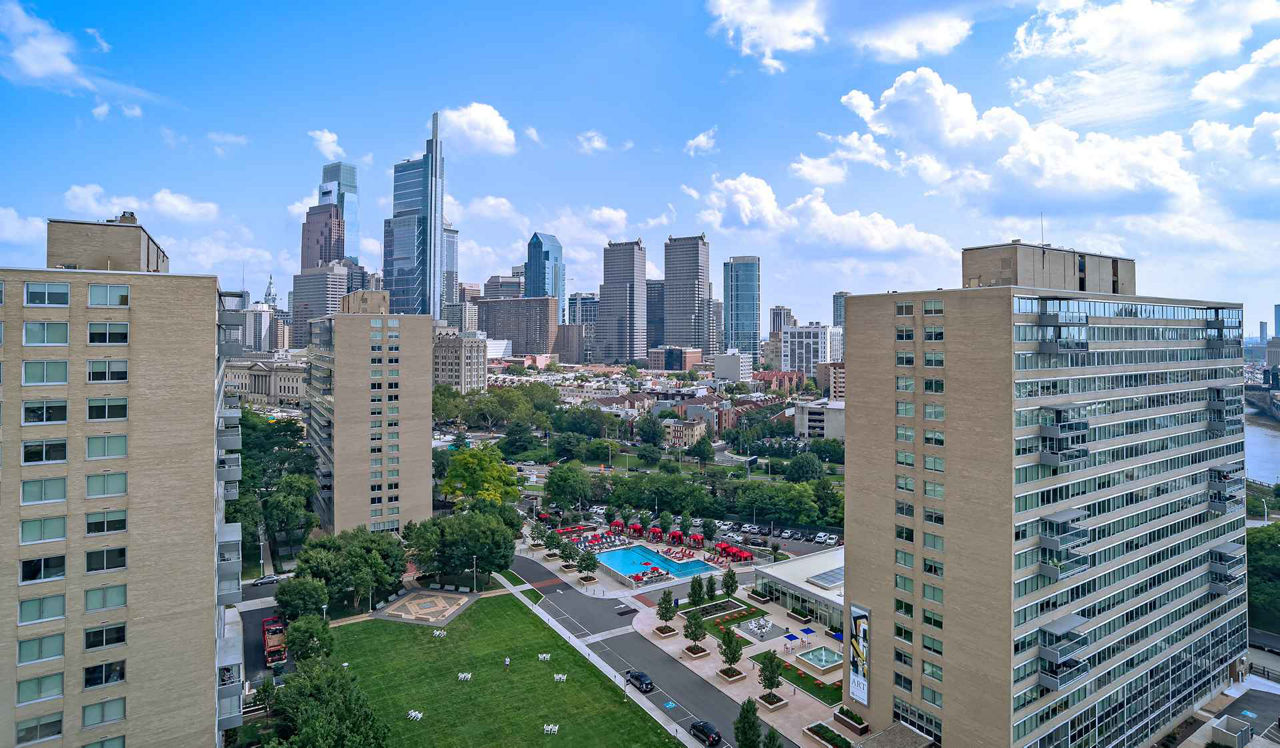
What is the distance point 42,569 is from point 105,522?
7.05 feet

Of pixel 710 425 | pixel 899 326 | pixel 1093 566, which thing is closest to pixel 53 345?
pixel 899 326

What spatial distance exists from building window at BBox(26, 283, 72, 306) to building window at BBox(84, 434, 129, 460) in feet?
15.6

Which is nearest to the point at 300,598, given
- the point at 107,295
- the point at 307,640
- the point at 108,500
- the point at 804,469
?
the point at 307,640

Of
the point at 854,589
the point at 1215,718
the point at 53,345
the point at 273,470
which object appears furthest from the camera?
the point at 273,470

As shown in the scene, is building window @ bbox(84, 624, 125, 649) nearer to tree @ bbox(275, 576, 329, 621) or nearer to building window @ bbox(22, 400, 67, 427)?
building window @ bbox(22, 400, 67, 427)

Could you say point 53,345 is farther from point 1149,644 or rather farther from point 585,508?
point 585,508

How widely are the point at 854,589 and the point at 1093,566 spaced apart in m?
12.5

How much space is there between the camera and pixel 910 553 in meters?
35.5

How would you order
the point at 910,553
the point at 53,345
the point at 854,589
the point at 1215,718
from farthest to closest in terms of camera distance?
1. the point at 1215,718
2. the point at 854,589
3. the point at 910,553
4. the point at 53,345

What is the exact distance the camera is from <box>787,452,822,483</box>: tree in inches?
4336

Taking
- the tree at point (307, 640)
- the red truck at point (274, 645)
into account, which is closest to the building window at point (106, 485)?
the tree at point (307, 640)

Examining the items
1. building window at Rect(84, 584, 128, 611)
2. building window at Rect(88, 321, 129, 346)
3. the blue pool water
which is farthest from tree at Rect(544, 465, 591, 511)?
building window at Rect(88, 321, 129, 346)

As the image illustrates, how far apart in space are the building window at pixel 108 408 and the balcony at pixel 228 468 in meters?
4.92

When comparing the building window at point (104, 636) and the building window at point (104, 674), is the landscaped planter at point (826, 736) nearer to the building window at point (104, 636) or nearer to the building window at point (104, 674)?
the building window at point (104, 674)
